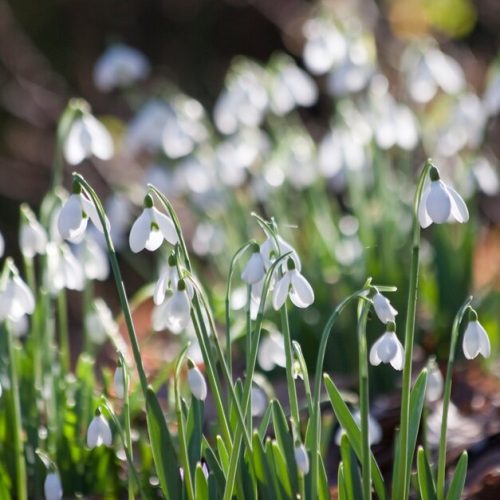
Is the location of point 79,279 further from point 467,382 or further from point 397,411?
point 467,382

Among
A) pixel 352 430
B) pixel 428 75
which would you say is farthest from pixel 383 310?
pixel 428 75

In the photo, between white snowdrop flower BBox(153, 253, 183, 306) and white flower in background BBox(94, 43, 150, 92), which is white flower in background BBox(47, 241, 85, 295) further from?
white flower in background BBox(94, 43, 150, 92)

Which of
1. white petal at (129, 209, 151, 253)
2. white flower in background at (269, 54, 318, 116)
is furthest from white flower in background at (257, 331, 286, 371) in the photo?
white flower in background at (269, 54, 318, 116)

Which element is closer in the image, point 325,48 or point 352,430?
point 352,430

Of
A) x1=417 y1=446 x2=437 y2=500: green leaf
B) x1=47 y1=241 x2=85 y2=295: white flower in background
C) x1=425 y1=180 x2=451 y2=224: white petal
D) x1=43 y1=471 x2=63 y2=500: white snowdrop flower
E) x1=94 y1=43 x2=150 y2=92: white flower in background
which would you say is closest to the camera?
x1=425 y1=180 x2=451 y2=224: white petal

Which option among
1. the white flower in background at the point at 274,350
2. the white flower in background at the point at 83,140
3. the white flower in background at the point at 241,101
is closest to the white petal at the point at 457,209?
the white flower in background at the point at 274,350

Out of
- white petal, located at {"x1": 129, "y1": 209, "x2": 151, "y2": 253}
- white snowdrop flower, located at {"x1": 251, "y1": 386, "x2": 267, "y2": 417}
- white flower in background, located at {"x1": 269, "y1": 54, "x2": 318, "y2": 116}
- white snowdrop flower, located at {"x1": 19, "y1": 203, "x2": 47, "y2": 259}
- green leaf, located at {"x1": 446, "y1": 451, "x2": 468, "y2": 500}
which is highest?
white flower in background, located at {"x1": 269, "y1": 54, "x2": 318, "y2": 116}

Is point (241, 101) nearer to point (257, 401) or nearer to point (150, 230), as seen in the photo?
point (257, 401)
